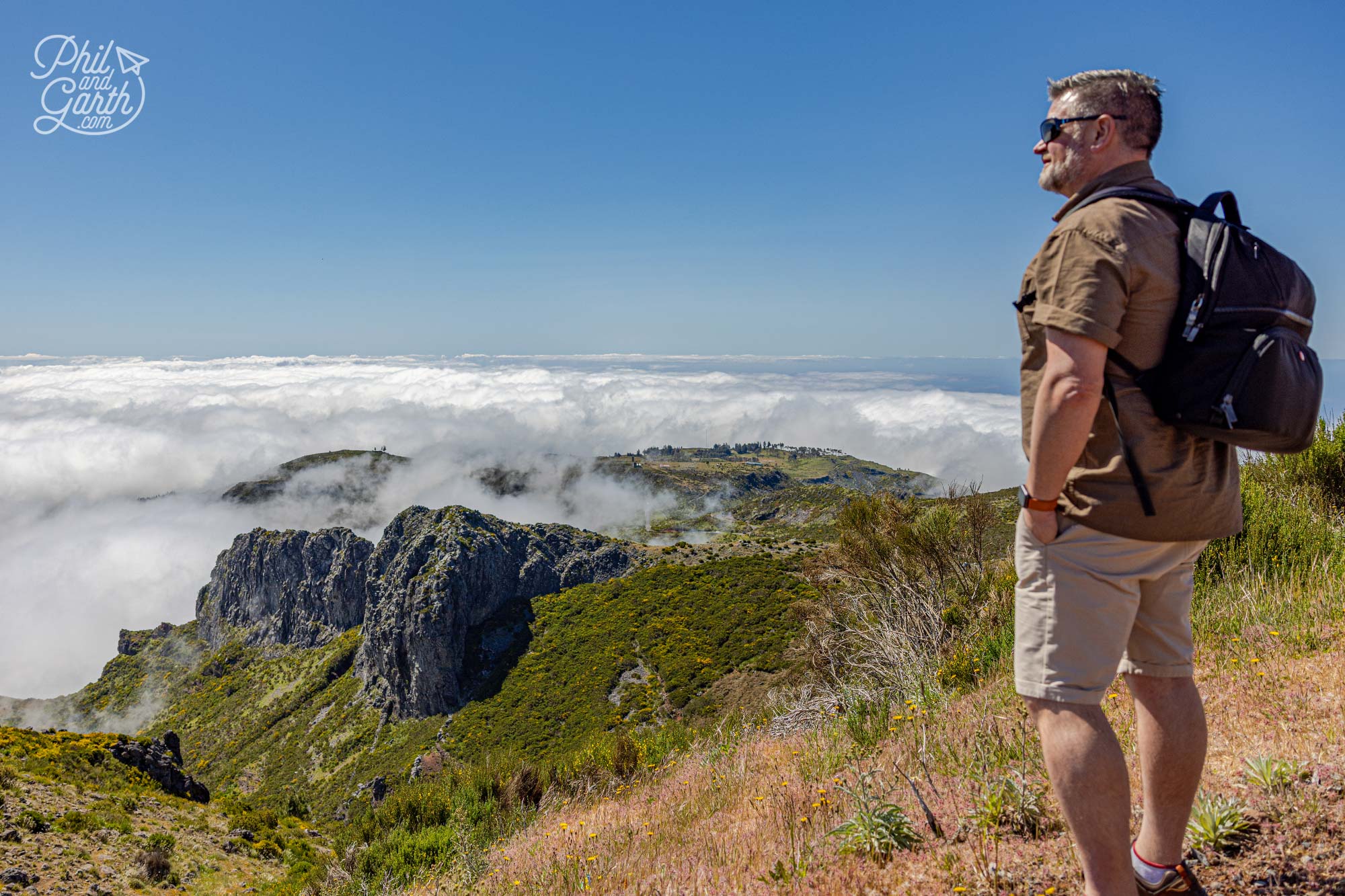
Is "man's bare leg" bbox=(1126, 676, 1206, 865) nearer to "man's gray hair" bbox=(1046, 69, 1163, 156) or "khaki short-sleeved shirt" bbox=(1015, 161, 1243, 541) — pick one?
"khaki short-sleeved shirt" bbox=(1015, 161, 1243, 541)

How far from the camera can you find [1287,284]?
1480 mm

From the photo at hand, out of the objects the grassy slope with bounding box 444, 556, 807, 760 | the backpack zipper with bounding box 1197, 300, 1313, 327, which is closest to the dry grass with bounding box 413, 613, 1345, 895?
the backpack zipper with bounding box 1197, 300, 1313, 327

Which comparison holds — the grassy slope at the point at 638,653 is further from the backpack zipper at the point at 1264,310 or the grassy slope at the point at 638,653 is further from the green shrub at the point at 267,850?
the backpack zipper at the point at 1264,310

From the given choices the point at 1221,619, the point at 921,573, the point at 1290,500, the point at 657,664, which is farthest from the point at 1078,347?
the point at 657,664

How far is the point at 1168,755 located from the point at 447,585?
6836 centimetres

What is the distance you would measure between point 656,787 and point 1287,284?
4.52 meters

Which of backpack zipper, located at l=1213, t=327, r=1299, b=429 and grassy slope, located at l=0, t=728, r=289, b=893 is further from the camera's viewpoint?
grassy slope, located at l=0, t=728, r=289, b=893

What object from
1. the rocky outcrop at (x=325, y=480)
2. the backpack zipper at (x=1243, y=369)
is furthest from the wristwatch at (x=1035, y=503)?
the rocky outcrop at (x=325, y=480)

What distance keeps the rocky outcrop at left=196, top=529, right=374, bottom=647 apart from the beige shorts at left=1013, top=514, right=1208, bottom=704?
10040 centimetres

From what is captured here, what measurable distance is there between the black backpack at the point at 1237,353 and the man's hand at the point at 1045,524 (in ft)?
0.64

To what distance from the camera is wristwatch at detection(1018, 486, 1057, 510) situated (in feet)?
5.20

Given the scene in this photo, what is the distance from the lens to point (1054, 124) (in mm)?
1759

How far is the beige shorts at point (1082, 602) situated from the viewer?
1.56 m

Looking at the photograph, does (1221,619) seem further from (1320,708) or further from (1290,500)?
(1290,500)
